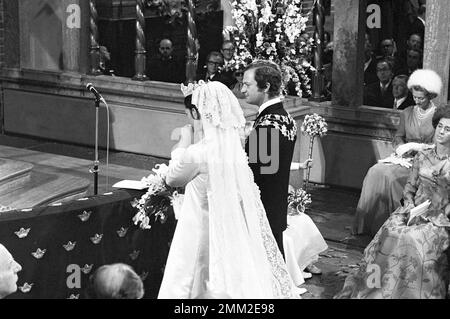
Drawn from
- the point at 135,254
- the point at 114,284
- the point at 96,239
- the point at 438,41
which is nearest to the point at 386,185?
the point at 438,41

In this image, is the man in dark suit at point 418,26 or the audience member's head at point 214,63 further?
the man in dark suit at point 418,26

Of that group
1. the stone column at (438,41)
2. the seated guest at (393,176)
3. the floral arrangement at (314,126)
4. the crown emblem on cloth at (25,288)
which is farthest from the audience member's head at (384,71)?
the crown emblem on cloth at (25,288)

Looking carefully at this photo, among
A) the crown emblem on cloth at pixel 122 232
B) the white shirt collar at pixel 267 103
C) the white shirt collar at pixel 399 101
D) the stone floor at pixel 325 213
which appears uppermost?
the white shirt collar at pixel 267 103

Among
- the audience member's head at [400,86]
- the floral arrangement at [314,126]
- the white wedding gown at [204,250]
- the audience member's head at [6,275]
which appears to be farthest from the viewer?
the audience member's head at [400,86]

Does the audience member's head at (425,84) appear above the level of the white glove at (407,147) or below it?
above

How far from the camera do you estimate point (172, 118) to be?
11062 mm

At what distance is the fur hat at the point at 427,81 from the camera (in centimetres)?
815

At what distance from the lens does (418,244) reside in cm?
679

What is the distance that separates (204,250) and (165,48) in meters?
5.49

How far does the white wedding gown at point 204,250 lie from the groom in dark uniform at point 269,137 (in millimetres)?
434

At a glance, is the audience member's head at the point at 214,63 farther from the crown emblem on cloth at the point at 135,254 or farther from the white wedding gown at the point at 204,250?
Answer: the white wedding gown at the point at 204,250

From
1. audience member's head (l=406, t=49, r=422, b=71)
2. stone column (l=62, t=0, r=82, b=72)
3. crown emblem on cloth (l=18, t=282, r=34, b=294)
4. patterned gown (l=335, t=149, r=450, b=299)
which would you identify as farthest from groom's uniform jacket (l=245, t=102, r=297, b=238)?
stone column (l=62, t=0, r=82, b=72)

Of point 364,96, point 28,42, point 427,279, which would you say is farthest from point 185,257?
point 28,42

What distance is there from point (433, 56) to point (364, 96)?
1.23m
